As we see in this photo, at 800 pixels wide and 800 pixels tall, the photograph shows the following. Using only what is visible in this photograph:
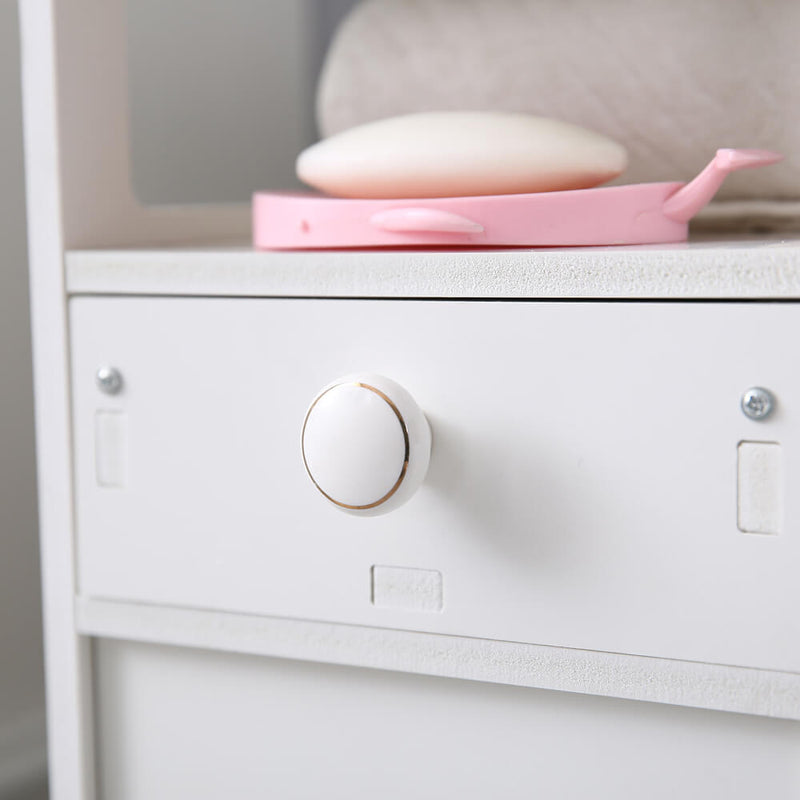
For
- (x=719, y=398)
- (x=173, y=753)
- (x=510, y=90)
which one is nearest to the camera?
(x=719, y=398)

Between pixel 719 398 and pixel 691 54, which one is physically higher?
pixel 691 54

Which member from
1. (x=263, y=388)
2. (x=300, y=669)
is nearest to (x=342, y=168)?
(x=263, y=388)

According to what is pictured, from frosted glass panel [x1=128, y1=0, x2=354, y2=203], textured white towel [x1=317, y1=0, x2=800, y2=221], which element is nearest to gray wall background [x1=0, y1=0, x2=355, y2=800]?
frosted glass panel [x1=128, y1=0, x2=354, y2=203]

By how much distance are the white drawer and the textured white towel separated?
0.21 metres

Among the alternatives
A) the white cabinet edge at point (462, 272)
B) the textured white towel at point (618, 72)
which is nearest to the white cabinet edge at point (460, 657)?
the white cabinet edge at point (462, 272)

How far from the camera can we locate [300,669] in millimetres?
425

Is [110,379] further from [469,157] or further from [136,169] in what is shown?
[136,169]

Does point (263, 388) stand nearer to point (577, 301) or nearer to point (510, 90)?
point (577, 301)

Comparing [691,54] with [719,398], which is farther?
[691,54]

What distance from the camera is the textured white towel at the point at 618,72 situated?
509 millimetres

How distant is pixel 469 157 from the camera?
41cm

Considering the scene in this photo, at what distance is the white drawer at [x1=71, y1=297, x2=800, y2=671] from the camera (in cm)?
34

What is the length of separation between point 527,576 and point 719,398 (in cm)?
9

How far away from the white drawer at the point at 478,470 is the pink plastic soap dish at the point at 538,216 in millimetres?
36
